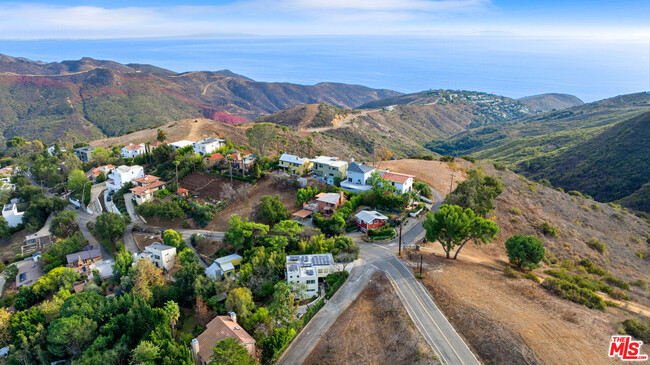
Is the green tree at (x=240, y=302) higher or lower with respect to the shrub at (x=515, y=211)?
lower

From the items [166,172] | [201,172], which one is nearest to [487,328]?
[201,172]

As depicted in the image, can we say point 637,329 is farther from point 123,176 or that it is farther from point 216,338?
point 123,176

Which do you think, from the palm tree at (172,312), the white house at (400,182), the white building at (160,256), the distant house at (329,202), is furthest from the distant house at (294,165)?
the palm tree at (172,312)

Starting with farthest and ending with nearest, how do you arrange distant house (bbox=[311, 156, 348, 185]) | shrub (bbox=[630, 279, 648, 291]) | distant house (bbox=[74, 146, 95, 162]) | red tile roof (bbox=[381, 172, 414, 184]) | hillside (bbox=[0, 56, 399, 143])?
hillside (bbox=[0, 56, 399, 143]) → distant house (bbox=[74, 146, 95, 162]) → distant house (bbox=[311, 156, 348, 185]) → red tile roof (bbox=[381, 172, 414, 184]) → shrub (bbox=[630, 279, 648, 291])

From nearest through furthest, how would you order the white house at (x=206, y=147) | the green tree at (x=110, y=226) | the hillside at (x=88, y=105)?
the green tree at (x=110, y=226)
the white house at (x=206, y=147)
the hillside at (x=88, y=105)

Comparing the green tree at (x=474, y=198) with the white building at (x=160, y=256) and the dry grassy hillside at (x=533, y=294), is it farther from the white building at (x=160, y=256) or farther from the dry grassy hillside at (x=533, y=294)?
the white building at (x=160, y=256)

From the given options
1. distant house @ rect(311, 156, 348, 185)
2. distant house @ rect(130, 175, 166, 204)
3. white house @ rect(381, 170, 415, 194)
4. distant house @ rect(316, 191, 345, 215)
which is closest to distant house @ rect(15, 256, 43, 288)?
distant house @ rect(130, 175, 166, 204)

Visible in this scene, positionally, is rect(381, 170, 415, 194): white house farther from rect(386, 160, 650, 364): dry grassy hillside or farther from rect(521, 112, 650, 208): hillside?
rect(521, 112, 650, 208): hillside
